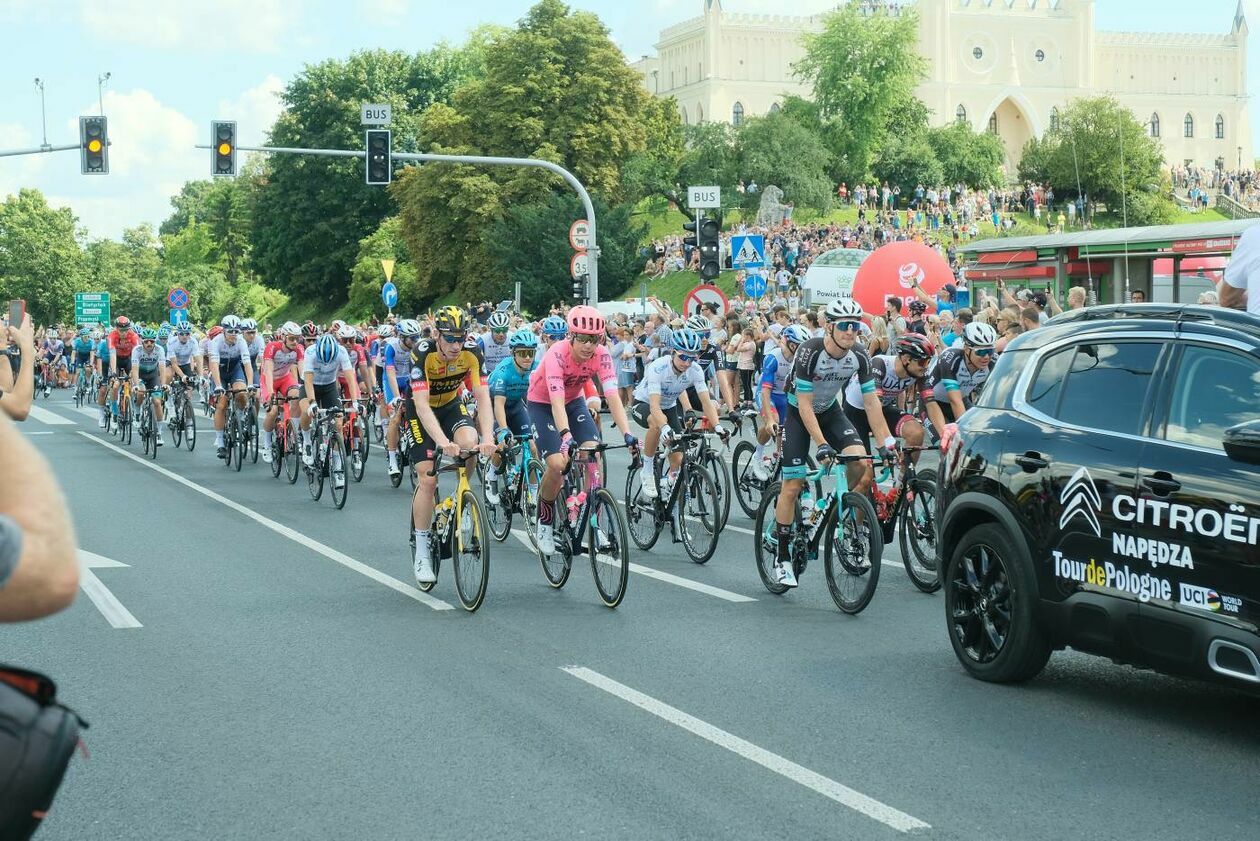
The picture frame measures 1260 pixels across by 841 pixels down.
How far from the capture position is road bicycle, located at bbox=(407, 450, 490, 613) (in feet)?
33.2

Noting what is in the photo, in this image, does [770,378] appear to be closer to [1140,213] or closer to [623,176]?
[623,176]

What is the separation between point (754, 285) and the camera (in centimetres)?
3306

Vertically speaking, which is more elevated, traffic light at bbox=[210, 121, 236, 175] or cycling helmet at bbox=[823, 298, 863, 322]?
traffic light at bbox=[210, 121, 236, 175]

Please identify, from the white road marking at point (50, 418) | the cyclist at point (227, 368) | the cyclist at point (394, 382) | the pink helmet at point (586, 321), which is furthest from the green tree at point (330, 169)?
the pink helmet at point (586, 321)

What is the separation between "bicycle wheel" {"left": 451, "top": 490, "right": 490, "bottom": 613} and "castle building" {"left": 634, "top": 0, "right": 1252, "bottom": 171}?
11780cm

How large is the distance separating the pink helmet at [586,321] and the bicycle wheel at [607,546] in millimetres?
1081

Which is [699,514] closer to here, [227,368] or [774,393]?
[774,393]

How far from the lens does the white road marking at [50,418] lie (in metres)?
33.7

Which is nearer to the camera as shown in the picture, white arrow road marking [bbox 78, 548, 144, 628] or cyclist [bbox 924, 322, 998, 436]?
white arrow road marking [bbox 78, 548, 144, 628]

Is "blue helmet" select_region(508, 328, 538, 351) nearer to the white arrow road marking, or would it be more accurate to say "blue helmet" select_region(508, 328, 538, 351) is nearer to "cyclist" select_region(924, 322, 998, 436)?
"cyclist" select_region(924, 322, 998, 436)

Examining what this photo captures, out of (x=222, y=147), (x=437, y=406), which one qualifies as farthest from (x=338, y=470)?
(x=222, y=147)

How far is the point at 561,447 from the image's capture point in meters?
11.1

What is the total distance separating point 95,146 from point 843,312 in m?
23.7

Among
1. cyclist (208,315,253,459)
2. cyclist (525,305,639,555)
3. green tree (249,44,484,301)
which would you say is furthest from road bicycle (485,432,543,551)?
green tree (249,44,484,301)
